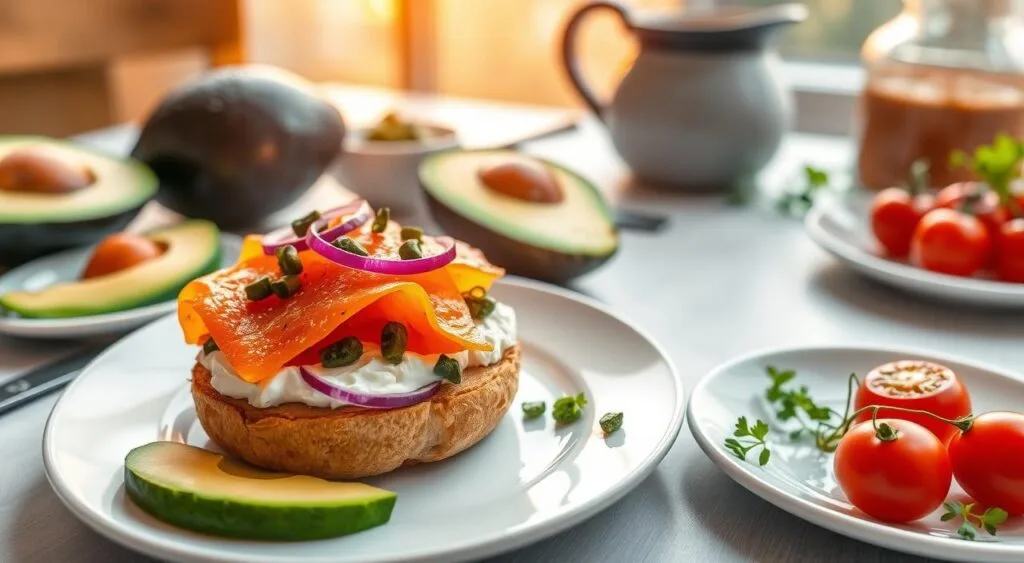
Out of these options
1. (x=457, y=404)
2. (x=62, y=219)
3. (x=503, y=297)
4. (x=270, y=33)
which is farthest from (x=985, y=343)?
Answer: (x=270, y=33)

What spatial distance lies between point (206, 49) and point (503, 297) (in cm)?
317

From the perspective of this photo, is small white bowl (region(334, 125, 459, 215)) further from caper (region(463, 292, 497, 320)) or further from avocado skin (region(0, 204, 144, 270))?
caper (region(463, 292, 497, 320))

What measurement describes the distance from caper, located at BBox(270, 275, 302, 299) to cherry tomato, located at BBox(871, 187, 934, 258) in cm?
105

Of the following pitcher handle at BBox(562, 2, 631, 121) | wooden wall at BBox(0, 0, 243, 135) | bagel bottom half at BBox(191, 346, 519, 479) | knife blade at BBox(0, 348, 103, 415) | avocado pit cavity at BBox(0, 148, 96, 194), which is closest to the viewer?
bagel bottom half at BBox(191, 346, 519, 479)

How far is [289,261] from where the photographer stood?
0.99 meters

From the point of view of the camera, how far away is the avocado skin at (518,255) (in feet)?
4.75

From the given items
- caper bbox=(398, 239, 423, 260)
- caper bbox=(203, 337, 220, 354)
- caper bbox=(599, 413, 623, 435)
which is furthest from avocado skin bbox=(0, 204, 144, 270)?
caper bbox=(599, 413, 623, 435)

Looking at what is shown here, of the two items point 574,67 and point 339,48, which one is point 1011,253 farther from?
point 339,48

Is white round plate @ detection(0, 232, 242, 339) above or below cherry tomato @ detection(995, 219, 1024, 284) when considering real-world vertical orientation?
below

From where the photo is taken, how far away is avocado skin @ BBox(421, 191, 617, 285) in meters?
1.45

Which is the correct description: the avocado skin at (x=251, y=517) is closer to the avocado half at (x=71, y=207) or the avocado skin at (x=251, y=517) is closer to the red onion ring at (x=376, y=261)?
the red onion ring at (x=376, y=261)

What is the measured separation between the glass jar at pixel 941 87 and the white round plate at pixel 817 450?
852 millimetres

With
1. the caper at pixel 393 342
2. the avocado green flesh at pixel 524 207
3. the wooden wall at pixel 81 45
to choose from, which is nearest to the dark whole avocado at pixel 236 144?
the avocado green flesh at pixel 524 207

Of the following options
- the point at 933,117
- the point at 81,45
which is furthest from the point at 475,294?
the point at 81,45
